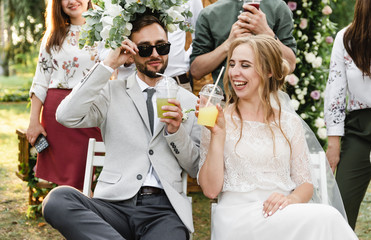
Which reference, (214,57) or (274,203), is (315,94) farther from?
(274,203)

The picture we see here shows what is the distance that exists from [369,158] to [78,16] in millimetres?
2625

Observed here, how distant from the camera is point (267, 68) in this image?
3.16 meters

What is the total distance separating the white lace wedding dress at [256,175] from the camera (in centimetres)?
281

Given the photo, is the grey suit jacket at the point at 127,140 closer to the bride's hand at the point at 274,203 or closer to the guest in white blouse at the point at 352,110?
the bride's hand at the point at 274,203

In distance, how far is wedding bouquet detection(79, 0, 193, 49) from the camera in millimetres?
3119

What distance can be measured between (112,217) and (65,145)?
1.63 m

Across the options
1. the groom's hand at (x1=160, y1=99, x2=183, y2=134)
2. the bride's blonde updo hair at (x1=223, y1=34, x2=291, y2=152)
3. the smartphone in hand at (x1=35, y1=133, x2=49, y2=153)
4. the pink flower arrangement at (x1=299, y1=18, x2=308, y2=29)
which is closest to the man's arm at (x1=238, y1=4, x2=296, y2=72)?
the bride's blonde updo hair at (x1=223, y1=34, x2=291, y2=152)

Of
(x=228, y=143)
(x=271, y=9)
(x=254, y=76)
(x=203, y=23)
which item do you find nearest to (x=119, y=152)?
(x=228, y=143)

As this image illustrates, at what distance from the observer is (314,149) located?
3471mm

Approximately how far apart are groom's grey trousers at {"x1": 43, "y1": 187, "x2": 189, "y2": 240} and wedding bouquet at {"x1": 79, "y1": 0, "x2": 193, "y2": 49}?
962 mm

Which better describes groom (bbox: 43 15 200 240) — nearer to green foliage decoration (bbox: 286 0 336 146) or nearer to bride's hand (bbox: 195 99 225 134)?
bride's hand (bbox: 195 99 225 134)

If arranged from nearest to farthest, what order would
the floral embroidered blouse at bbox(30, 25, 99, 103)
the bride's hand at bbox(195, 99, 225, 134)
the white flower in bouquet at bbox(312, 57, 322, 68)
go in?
1. the bride's hand at bbox(195, 99, 225, 134)
2. the floral embroidered blouse at bbox(30, 25, 99, 103)
3. the white flower in bouquet at bbox(312, 57, 322, 68)

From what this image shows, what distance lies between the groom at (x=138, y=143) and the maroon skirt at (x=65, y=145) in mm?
1193

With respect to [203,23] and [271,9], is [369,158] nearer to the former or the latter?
[271,9]
